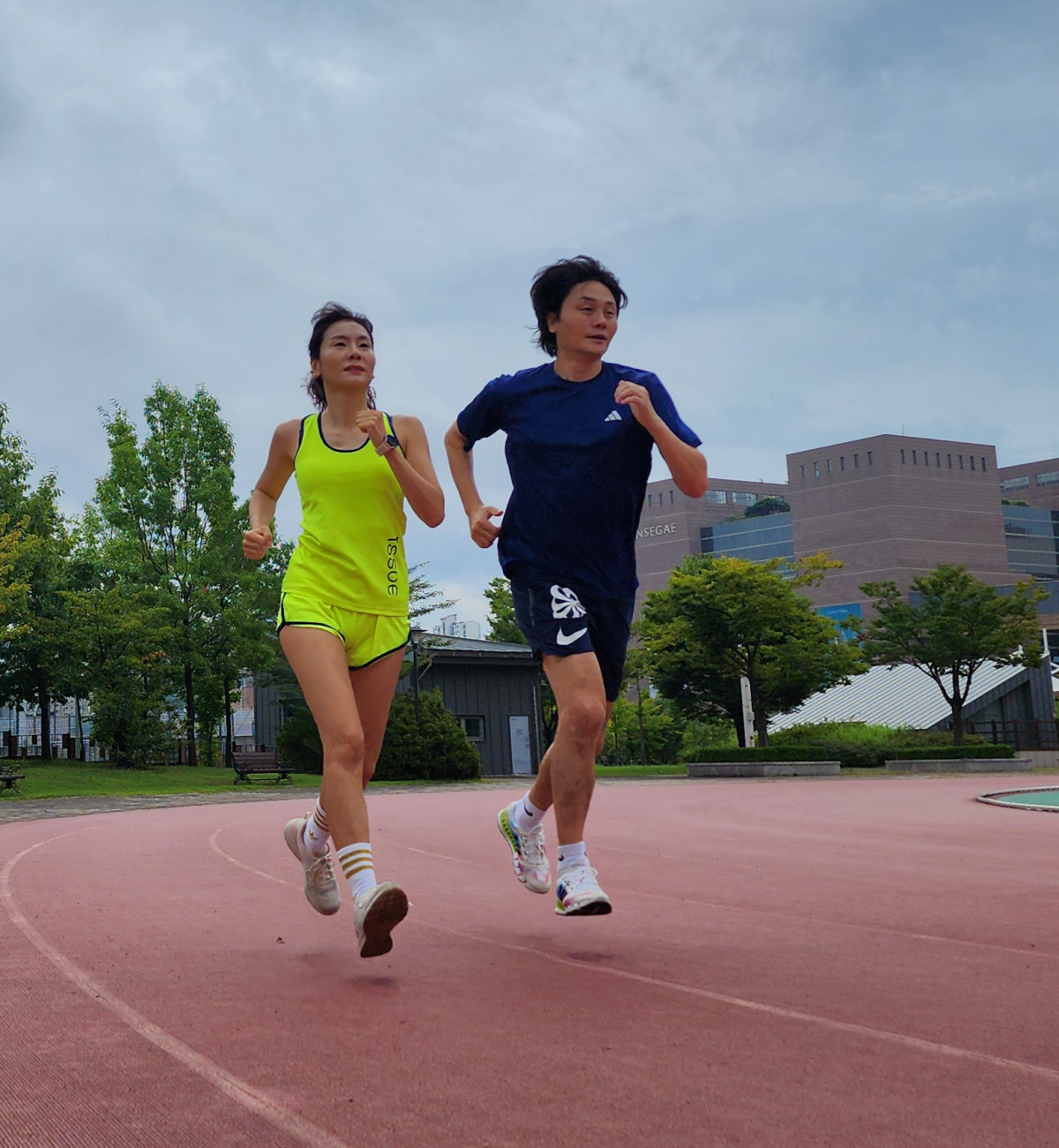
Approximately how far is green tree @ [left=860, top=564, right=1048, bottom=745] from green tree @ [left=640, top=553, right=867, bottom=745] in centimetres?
173

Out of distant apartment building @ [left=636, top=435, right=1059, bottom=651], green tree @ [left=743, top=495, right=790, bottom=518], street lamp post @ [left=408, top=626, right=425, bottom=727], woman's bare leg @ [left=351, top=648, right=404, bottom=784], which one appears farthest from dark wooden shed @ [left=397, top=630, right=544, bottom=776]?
green tree @ [left=743, top=495, right=790, bottom=518]

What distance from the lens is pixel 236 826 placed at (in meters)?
14.4

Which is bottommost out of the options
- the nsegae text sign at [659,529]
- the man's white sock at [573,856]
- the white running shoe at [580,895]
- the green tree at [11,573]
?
the white running shoe at [580,895]

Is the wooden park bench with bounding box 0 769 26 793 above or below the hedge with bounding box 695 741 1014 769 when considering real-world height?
above

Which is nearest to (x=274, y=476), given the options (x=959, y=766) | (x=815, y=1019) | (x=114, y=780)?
(x=815, y=1019)

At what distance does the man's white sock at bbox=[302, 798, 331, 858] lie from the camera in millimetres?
4855

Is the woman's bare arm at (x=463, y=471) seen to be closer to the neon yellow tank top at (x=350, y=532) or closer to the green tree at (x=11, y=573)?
the neon yellow tank top at (x=350, y=532)

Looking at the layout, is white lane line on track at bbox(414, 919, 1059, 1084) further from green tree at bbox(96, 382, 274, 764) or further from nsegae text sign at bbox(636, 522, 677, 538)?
nsegae text sign at bbox(636, 522, 677, 538)

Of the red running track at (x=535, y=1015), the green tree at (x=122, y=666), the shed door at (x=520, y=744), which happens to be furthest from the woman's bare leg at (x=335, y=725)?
the shed door at (x=520, y=744)

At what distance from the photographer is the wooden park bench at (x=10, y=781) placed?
2683 centimetres

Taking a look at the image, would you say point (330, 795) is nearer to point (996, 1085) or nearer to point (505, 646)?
point (996, 1085)

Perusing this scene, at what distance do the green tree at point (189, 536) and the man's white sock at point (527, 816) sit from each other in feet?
114

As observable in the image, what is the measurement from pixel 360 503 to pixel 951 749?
34080 millimetres

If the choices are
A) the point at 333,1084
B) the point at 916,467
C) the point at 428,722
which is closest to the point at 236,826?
the point at 333,1084
